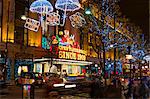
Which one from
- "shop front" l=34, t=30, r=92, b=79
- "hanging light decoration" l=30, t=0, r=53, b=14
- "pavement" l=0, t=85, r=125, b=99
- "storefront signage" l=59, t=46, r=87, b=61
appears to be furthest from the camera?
"storefront signage" l=59, t=46, r=87, b=61

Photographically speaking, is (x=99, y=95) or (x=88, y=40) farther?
(x=88, y=40)

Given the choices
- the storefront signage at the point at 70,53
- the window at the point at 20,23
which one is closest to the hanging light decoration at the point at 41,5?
the window at the point at 20,23

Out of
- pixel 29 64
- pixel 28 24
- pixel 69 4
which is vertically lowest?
pixel 29 64

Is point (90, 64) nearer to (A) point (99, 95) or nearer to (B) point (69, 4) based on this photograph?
(B) point (69, 4)

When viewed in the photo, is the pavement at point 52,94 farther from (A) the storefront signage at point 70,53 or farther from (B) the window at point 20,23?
(A) the storefront signage at point 70,53

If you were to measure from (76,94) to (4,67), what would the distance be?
1152 cm

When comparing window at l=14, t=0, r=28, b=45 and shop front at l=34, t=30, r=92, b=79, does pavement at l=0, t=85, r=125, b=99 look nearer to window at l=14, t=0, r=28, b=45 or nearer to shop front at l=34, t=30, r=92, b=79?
shop front at l=34, t=30, r=92, b=79

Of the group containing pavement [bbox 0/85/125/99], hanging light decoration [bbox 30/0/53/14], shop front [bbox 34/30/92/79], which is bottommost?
pavement [bbox 0/85/125/99]

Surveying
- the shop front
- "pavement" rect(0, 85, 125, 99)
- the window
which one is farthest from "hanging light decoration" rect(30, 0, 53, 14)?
the window

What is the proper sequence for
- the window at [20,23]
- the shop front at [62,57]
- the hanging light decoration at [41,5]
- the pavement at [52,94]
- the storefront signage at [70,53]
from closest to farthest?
the pavement at [52,94] < the hanging light decoration at [41,5] < the window at [20,23] < the shop front at [62,57] < the storefront signage at [70,53]

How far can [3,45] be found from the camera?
2806cm

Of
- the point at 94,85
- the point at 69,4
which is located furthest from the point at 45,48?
the point at 94,85

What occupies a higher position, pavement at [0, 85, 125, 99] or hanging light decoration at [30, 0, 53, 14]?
hanging light decoration at [30, 0, 53, 14]

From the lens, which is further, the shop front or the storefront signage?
the storefront signage
